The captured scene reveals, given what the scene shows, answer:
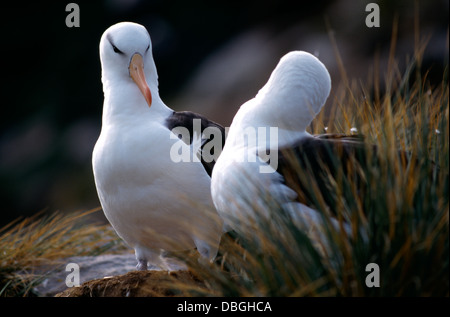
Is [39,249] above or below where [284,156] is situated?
below

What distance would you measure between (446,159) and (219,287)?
122 centimetres

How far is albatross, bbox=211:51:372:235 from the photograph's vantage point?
11.9ft

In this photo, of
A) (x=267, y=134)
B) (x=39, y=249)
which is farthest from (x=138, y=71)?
(x=39, y=249)

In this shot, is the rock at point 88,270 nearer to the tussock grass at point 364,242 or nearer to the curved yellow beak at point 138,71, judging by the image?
the curved yellow beak at point 138,71

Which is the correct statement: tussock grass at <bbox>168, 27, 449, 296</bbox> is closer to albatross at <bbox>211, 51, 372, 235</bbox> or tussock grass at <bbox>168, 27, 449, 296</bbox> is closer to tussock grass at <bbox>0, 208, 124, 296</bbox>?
albatross at <bbox>211, 51, 372, 235</bbox>

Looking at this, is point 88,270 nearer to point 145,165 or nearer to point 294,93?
point 145,165

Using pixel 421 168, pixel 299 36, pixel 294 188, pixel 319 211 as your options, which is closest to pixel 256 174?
pixel 294 188

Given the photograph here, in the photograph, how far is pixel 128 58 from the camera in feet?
16.6

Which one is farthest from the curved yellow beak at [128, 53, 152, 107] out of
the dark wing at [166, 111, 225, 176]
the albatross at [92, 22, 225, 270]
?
the dark wing at [166, 111, 225, 176]

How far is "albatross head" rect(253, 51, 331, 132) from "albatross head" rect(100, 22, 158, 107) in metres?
Result: 0.94

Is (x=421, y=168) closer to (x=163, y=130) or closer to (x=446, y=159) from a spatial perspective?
(x=446, y=159)

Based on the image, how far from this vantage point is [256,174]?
13.0 feet

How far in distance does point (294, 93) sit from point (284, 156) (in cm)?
47

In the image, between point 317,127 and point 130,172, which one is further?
point 317,127
